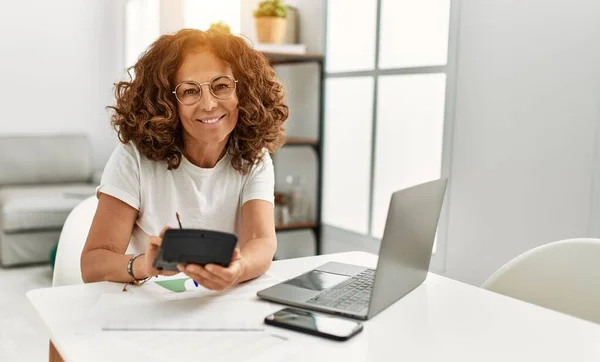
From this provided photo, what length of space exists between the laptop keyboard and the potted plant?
7.03 feet

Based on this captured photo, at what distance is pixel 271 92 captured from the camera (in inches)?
63.5

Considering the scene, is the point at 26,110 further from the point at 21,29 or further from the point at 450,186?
the point at 450,186

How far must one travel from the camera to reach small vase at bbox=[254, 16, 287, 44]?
3.16 metres

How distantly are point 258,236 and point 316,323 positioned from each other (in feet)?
1.58

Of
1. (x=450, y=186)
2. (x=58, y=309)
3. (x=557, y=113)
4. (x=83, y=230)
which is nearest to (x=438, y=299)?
(x=58, y=309)

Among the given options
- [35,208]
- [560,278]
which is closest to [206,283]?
[560,278]

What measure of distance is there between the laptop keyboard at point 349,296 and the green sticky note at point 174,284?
27 cm

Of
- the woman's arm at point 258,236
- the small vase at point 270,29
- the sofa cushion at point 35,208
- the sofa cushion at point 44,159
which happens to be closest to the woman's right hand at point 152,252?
the woman's arm at point 258,236

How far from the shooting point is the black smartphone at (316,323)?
3.17ft

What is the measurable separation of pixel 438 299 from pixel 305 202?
225 centimetres

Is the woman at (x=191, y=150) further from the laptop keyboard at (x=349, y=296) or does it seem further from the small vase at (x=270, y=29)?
the small vase at (x=270, y=29)

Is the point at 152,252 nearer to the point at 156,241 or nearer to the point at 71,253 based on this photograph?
the point at 156,241

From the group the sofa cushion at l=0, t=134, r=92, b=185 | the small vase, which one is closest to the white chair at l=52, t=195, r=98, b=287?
the small vase

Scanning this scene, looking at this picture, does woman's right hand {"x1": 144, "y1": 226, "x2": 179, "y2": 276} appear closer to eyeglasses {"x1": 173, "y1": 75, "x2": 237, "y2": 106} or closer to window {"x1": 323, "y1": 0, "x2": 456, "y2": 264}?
eyeglasses {"x1": 173, "y1": 75, "x2": 237, "y2": 106}
